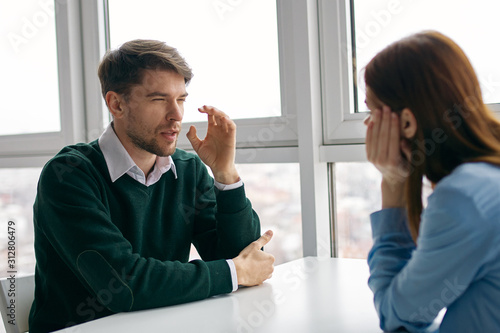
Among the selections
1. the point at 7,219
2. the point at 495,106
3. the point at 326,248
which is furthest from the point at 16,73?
the point at 495,106

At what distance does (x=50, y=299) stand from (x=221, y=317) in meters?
0.55

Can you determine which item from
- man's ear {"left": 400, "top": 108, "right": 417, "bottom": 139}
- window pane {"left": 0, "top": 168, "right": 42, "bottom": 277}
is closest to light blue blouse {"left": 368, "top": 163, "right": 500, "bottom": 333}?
man's ear {"left": 400, "top": 108, "right": 417, "bottom": 139}

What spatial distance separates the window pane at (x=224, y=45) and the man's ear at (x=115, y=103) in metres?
0.50

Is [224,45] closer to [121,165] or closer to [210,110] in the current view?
[210,110]

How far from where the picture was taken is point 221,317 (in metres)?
1.07

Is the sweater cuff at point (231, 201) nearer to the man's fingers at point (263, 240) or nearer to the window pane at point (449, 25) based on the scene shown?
the man's fingers at point (263, 240)

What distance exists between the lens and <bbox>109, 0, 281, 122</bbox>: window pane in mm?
1934

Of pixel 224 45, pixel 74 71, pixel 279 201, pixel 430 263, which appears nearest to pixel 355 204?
pixel 279 201

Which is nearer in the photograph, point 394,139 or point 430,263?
point 430,263

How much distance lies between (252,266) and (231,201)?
0.23 meters

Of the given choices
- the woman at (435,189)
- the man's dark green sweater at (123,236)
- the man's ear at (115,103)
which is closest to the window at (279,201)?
the man's dark green sweater at (123,236)

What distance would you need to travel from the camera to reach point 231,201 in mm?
1475

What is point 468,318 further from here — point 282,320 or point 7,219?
point 7,219

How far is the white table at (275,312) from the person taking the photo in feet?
3.29
